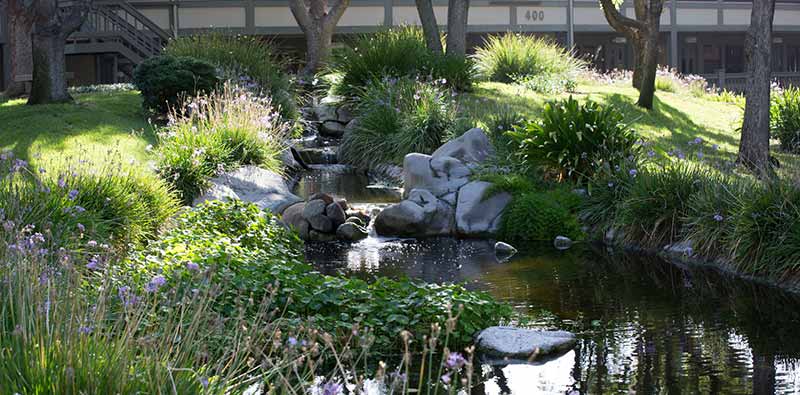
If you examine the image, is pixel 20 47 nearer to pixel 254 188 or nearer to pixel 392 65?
pixel 392 65

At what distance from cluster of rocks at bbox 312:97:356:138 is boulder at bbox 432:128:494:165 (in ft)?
16.4

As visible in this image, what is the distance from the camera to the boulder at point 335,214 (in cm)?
1274

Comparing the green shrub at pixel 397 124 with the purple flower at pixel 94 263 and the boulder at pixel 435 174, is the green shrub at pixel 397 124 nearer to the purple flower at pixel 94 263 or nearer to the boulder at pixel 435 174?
the boulder at pixel 435 174

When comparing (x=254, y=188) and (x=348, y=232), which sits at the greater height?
(x=254, y=188)

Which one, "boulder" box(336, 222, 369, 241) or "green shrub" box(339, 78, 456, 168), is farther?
"green shrub" box(339, 78, 456, 168)

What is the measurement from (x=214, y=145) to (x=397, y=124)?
458 centimetres

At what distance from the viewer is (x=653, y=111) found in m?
21.0

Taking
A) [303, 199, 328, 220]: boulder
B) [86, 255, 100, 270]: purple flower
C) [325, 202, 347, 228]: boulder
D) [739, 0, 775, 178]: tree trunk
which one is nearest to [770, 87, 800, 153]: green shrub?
[739, 0, 775, 178]: tree trunk

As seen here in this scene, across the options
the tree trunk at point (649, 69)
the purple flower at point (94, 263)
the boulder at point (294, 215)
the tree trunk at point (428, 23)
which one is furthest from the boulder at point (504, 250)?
the tree trunk at point (428, 23)

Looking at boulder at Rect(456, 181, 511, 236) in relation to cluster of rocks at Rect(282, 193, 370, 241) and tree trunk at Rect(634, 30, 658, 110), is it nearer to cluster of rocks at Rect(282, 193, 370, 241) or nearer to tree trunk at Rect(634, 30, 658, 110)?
cluster of rocks at Rect(282, 193, 370, 241)

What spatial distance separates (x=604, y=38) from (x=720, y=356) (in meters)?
33.4

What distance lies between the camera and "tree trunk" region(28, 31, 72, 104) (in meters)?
17.5

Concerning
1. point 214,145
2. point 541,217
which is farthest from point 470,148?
point 214,145

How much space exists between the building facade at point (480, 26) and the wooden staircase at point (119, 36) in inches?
1.1
